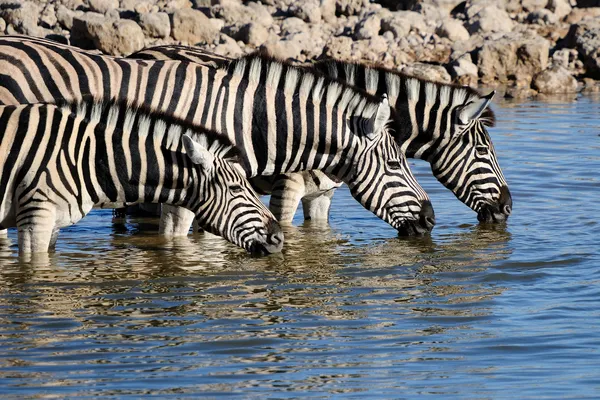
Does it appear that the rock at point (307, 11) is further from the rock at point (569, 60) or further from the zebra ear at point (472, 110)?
the zebra ear at point (472, 110)

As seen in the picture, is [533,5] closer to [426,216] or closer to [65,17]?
[65,17]

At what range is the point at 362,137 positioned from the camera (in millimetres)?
11633

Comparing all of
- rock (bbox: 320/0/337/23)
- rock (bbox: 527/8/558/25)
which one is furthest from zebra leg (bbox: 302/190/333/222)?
rock (bbox: 527/8/558/25)

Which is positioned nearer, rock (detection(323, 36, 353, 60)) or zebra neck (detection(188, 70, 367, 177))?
zebra neck (detection(188, 70, 367, 177))

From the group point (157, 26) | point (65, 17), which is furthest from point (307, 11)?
point (65, 17)

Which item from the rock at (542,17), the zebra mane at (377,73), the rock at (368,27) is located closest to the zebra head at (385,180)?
the zebra mane at (377,73)

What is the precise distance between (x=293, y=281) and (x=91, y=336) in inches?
91.8

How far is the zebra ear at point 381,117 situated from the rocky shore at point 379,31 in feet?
50.0

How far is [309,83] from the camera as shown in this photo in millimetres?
11648

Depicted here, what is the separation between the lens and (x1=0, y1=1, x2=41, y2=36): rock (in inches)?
1125

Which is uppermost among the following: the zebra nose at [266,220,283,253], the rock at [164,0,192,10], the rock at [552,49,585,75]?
the rock at [164,0,192,10]

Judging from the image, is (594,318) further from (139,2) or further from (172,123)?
(139,2)

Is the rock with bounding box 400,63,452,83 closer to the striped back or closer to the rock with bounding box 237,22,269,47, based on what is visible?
the rock with bounding box 237,22,269,47

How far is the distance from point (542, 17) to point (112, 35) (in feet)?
39.0
